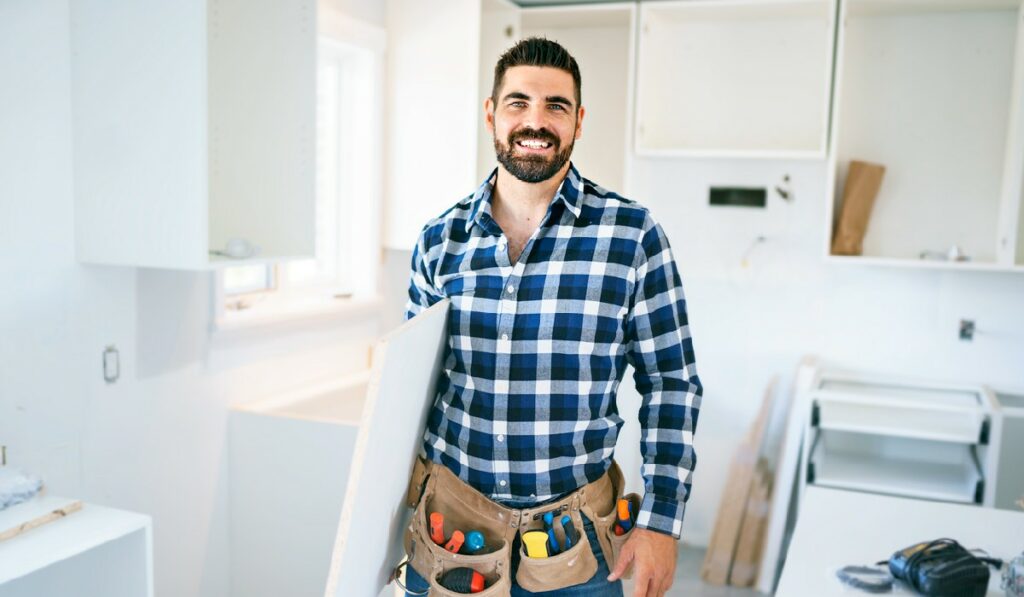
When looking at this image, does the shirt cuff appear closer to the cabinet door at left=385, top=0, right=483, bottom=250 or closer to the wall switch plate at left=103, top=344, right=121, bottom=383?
the wall switch plate at left=103, top=344, right=121, bottom=383

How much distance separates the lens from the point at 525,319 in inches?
61.0

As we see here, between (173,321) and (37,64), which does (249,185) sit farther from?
(37,64)

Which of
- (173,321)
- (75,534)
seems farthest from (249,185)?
(75,534)

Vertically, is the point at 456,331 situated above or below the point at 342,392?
above

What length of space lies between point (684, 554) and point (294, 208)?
2.22 metres

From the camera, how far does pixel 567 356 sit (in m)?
1.54

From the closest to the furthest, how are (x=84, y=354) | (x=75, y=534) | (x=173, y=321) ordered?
1. (x=75, y=534)
2. (x=84, y=354)
3. (x=173, y=321)

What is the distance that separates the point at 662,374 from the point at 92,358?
A: 1478 millimetres

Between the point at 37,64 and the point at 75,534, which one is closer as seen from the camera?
the point at 75,534

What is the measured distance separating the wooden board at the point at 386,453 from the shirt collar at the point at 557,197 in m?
0.17

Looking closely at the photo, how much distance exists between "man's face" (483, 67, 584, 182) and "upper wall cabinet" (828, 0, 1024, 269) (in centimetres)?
209

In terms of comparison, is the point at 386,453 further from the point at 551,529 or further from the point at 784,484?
the point at 784,484

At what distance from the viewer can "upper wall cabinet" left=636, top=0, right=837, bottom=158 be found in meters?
3.60

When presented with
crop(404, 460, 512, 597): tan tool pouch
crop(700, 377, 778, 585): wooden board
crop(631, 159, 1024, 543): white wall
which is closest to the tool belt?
crop(404, 460, 512, 597): tan tool pouch
